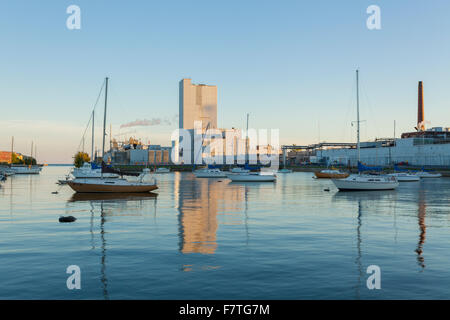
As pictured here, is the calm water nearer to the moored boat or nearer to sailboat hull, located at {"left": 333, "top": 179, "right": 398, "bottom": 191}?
the moored boat

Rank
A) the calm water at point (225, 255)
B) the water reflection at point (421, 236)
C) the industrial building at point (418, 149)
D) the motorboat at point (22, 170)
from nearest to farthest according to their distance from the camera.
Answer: the calm water at point (225, 255), the water reflection at point (421, 236), the industrial building at point (418, 149), the motorboat at point (22, 170)

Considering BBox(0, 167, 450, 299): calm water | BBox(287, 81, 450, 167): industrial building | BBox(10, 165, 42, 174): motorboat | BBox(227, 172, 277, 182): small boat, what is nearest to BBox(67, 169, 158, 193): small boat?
BBox(0, 167, 450, 299): calm water

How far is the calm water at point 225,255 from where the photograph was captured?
38.8 feet

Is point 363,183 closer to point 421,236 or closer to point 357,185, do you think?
point 357,185

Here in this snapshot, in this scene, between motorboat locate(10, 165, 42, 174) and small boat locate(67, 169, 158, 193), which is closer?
small boat locate(67, 169, 158, 193)

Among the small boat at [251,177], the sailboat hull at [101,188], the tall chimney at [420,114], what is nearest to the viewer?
the sailboat hull at [101,188]

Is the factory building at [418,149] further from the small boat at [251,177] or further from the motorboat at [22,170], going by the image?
the motorboat at [22,170]

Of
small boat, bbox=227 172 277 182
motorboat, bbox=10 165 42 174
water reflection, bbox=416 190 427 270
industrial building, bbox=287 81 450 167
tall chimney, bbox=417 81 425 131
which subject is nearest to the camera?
water reflection, bbox=416 190 427 270

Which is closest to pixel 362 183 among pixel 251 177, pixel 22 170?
pixel 251 177

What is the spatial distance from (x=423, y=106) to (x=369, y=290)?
180403mm

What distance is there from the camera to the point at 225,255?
1655 centimetres

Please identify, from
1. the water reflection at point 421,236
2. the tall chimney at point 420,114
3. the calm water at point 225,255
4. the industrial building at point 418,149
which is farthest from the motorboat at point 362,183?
the tall chimney at point 420,114

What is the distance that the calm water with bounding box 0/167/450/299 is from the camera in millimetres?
11836
